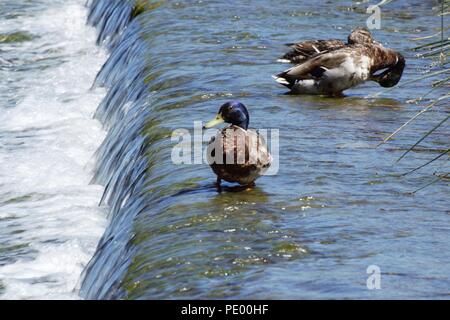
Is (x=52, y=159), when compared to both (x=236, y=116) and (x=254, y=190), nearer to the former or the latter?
(x=254, y=190)

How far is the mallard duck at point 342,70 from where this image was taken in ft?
40.3

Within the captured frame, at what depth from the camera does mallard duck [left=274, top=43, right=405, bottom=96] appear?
12.3 meters

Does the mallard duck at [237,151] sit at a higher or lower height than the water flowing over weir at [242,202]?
higher

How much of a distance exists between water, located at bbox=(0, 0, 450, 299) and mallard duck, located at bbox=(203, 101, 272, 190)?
0.75 feet

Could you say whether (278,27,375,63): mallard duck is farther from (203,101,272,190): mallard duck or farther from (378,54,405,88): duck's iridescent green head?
(203,101,272,190): mallard duck

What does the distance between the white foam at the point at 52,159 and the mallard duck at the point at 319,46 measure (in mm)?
2236

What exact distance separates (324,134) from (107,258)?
2354mm

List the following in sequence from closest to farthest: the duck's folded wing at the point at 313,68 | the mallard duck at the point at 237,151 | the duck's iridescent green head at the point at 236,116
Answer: the mallard duck at the point at 237,151 < the duck's iridescent green head at the point at 236,116 < the duck's folded wing at the point at 313,68

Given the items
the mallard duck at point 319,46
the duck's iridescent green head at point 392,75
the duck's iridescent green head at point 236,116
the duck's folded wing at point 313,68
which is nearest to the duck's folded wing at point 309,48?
the mallard duck at point 319,46

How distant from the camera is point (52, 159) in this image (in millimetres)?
14258

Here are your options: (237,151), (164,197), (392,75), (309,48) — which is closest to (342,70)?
(392,75)

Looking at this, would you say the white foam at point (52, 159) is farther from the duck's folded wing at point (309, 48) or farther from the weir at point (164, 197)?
the duck's folded wing at point (309, 48)
